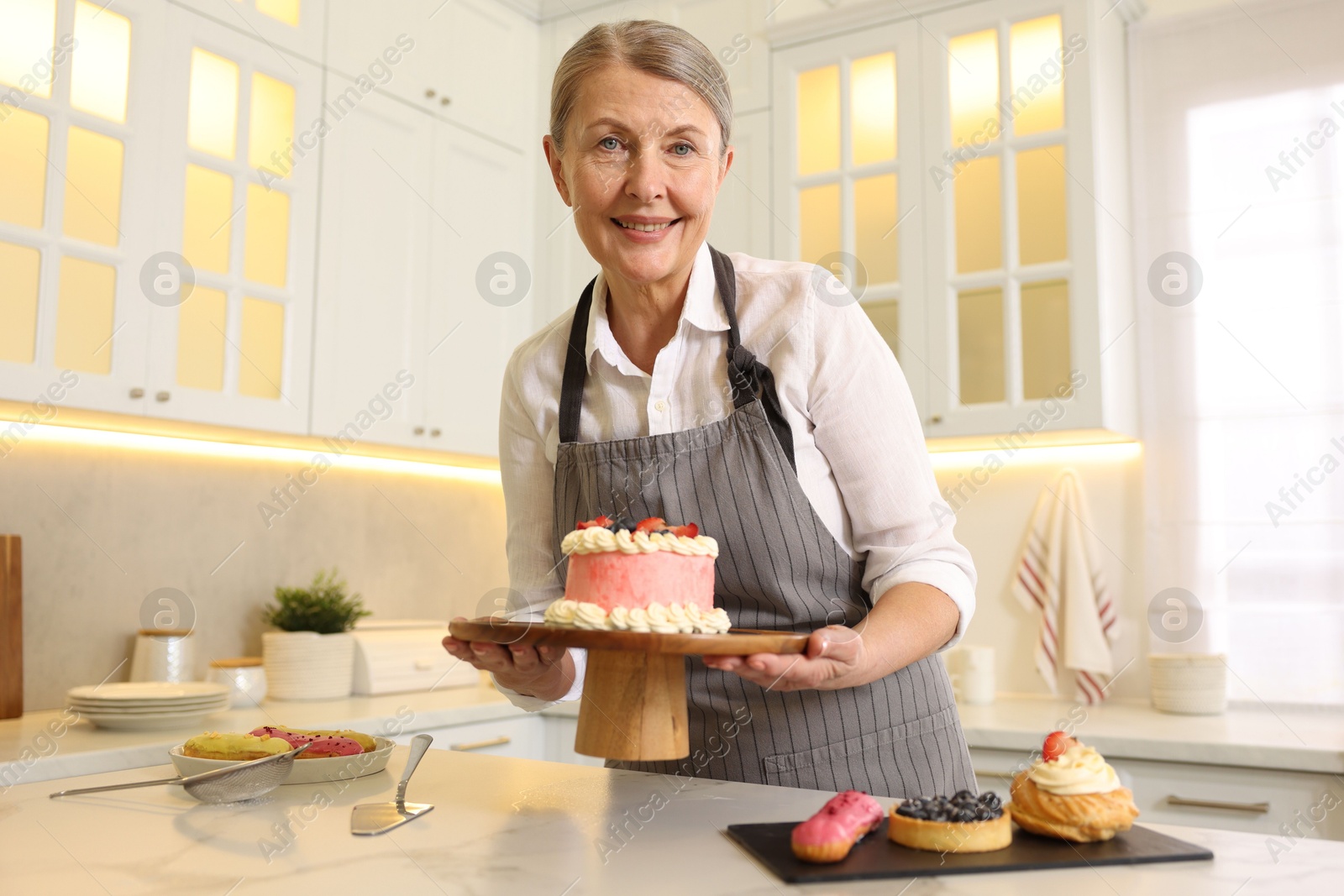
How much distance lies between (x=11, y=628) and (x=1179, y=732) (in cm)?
272

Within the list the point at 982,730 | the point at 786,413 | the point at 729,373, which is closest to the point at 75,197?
the point at 729,373

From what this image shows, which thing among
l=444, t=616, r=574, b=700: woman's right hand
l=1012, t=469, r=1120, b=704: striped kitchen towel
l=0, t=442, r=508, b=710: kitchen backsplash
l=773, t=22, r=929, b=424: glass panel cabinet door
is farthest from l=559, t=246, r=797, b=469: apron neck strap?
l=1012, t=469, r=1120, b=704: striped kitchen towel

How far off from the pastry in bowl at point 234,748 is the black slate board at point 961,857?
607 millimetres

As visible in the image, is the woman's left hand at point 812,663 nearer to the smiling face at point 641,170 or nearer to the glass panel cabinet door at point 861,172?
the smiling face at point 641,170

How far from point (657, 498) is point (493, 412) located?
6.67 ft

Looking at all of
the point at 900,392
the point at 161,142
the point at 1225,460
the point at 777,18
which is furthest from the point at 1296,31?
the point at 161,142

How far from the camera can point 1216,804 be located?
224 cm

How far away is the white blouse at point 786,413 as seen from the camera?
1.33 m

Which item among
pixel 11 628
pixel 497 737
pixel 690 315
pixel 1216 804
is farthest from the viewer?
pixel 497 737

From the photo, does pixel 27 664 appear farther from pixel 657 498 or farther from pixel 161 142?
pixel 657 498

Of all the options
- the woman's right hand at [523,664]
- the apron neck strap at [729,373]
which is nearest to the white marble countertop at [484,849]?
the woman's right hand at [523,664]

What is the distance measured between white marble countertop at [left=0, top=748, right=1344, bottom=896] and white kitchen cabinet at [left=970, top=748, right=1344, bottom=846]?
1203mm

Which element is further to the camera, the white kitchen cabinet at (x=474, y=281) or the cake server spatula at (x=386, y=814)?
the white kitchen cabinet at (x=474, y=281)

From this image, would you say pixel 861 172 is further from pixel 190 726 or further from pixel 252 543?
pixel 190 726
